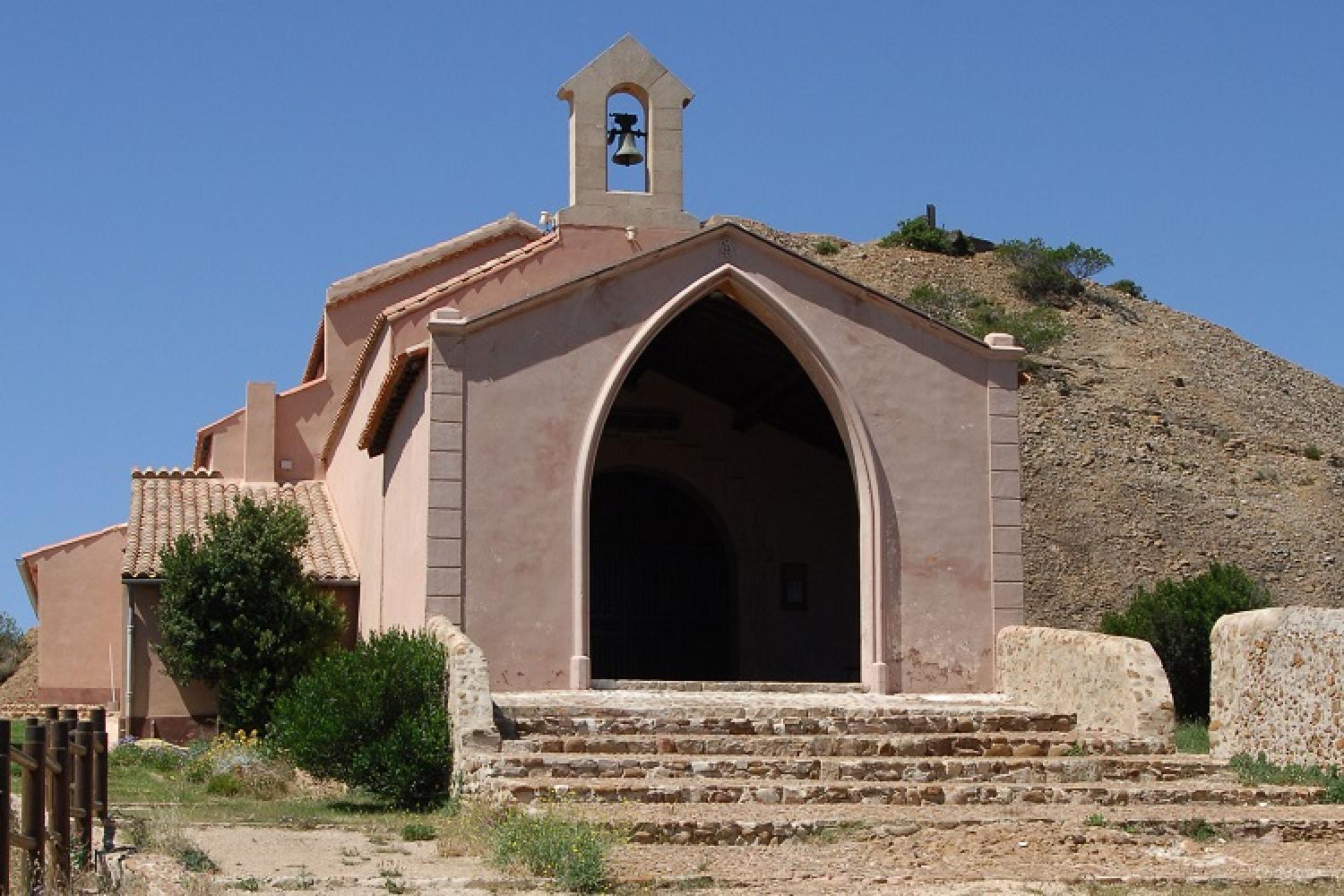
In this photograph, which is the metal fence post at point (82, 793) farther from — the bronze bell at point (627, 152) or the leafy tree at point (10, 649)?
the leafy tree at point (10, 649)

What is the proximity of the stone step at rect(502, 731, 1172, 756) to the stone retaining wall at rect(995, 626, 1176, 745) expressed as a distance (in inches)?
9.0

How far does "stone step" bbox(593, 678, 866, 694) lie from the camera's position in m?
17.9

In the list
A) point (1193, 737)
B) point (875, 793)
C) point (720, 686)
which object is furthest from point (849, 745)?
point (1193, 737)

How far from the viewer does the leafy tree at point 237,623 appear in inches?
830

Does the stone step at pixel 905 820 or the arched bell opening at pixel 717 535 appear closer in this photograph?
the stone step at pixel 905 820

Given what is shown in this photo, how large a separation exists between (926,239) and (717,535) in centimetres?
6128

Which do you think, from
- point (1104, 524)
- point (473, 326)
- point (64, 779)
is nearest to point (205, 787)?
point (473, 326)

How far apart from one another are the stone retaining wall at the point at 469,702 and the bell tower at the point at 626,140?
719 cm

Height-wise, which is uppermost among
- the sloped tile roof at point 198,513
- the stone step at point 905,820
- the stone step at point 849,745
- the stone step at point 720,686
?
the sloped tile roof at point 198,513

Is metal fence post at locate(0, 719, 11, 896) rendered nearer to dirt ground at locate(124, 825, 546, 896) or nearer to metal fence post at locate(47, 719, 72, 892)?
metal fence post at locate(47, 719, 72, 892)

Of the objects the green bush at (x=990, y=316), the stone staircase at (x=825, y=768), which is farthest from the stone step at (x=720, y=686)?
the green bush at (x=990, y=316)

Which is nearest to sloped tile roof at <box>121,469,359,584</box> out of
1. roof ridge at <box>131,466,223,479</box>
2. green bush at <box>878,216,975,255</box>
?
roof ridge at <box>131,466,223,479</box>

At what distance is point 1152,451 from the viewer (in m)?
63.7

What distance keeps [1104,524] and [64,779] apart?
49659 millimetres
